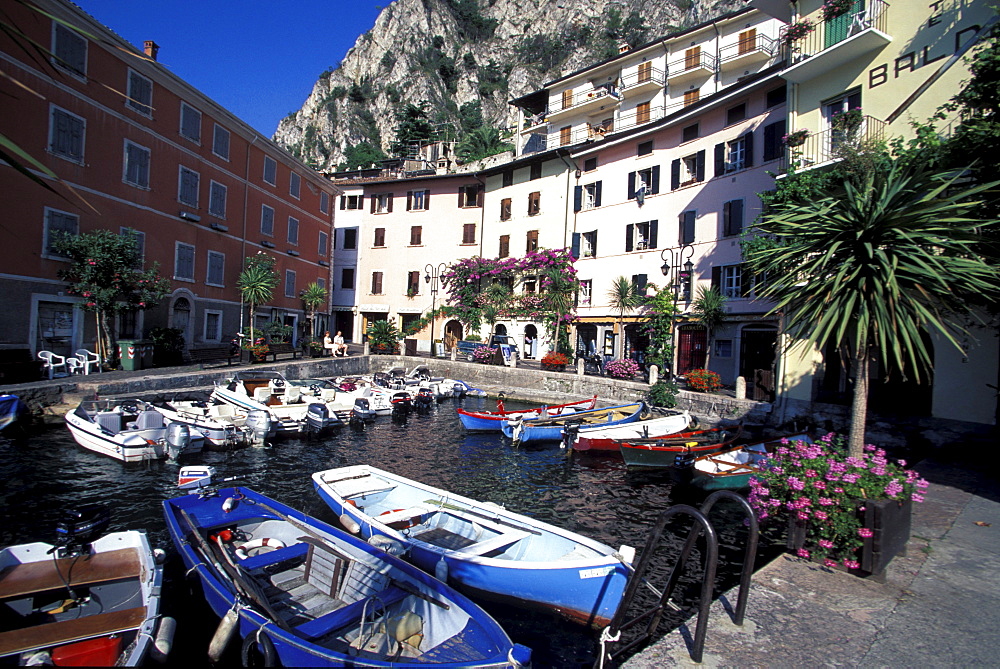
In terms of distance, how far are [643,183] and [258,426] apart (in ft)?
84.5

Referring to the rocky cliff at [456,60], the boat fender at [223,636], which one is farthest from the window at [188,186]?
the rocky cliff at [456,60]

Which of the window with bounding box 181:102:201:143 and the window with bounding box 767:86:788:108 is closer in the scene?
the window with bounding box 767:86:788:108

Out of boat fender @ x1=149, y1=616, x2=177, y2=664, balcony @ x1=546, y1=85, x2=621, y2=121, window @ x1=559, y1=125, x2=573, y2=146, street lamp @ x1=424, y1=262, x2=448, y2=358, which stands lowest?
boat fender @ x1=149, y1=616, x2=177, y2=664

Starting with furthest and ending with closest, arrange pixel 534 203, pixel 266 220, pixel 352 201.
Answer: pixel 352 201 < pixel 534 203 < pixel 266 220

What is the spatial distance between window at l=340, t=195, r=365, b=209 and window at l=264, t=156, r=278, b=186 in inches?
479

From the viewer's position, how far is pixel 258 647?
528cm

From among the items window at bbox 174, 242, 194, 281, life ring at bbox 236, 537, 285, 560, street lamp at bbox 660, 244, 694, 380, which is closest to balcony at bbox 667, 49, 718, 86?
street lamp at bbox 660, 244, 694, 380

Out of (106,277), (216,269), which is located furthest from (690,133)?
(106,277)

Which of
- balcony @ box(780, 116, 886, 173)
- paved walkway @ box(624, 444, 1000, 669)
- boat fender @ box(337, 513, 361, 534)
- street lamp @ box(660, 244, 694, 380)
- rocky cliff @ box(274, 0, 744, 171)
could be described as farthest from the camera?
rocky cliff @ box(274, 0, 744, 171)

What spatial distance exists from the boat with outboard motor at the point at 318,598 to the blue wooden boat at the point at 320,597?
0.01 m

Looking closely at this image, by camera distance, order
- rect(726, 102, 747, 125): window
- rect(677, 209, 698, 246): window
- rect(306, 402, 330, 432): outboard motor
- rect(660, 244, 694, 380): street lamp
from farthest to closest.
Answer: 1. rect(677, 209, 698, 246): window
2. rect(660, 244, 694, 380): street lamp
3. rect(726, 102, 747, 125): window
4. rect(306, 402, 330, 432): outboard motor

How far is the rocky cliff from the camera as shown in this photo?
89.2m

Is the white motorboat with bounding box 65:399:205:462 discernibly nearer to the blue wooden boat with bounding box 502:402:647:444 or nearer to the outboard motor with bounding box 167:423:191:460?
the outboard motor with bounding box 167:423:191:460

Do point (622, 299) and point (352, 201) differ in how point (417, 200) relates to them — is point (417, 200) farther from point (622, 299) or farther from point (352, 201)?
point (622, 299)
